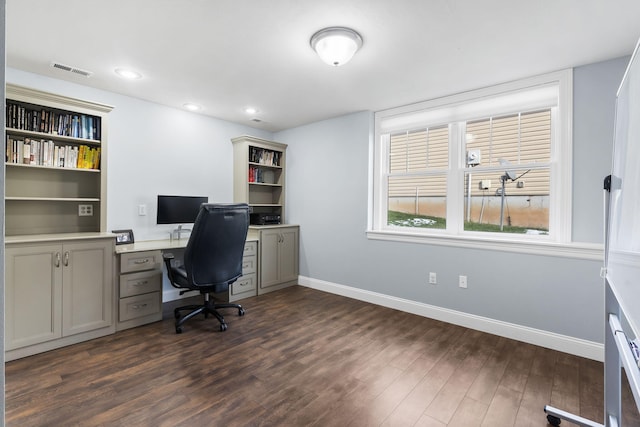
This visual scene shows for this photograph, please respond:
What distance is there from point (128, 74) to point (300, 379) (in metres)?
3.07

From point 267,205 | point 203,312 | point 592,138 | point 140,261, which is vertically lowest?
point 203,312

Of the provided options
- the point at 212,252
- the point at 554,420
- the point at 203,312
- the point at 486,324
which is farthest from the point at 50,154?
the point at 486,324

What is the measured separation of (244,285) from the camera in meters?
3.80

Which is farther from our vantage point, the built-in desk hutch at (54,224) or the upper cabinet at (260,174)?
the upper cabinet at (260,174)

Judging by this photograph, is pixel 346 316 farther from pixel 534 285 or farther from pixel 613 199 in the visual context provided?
pixel 613 199

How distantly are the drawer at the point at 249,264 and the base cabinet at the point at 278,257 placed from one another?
107 millimetres

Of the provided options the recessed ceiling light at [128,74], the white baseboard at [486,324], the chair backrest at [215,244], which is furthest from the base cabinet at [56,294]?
the white baseboard at [486,324]

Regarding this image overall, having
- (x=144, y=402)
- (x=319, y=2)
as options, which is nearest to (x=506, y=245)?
(x=319, y=2)

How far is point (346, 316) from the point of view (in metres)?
3.27

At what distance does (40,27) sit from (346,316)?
139 inches

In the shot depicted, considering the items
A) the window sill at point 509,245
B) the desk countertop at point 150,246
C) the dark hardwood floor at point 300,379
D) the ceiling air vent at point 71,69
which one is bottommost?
the dark hardwood floor at point 300,379

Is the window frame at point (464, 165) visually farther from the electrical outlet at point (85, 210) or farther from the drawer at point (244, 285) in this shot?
the electrical outlet at point (85, 210)

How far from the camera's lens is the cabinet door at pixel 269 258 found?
4.03 metres

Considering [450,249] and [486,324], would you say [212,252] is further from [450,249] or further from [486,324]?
[486,324]
